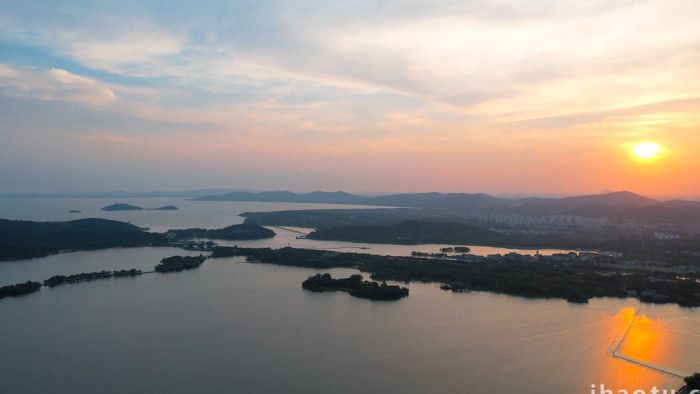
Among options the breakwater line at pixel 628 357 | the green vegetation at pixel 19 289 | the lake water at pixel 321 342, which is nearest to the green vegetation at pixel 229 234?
the green vegetation at pixel 19 289

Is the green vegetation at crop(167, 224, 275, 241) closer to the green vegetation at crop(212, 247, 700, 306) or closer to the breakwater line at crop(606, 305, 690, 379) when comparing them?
A: the green vegetation at crop(212, 247, 700, 306)

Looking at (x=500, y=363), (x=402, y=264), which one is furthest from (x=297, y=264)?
(x=500, y=363)

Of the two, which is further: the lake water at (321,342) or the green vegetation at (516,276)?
the green vegetation at (516,276)

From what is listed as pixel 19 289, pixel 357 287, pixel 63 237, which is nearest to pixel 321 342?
pixel 357 287

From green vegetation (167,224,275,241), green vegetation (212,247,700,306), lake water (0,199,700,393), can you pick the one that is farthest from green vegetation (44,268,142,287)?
green vegetation (167,224,275,241)

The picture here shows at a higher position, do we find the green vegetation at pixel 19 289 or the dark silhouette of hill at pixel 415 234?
the dark silhouette of hill at pixel 415 234

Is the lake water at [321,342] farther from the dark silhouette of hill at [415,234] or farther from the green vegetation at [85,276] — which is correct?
the dark silhouette of hill at [415,234]
